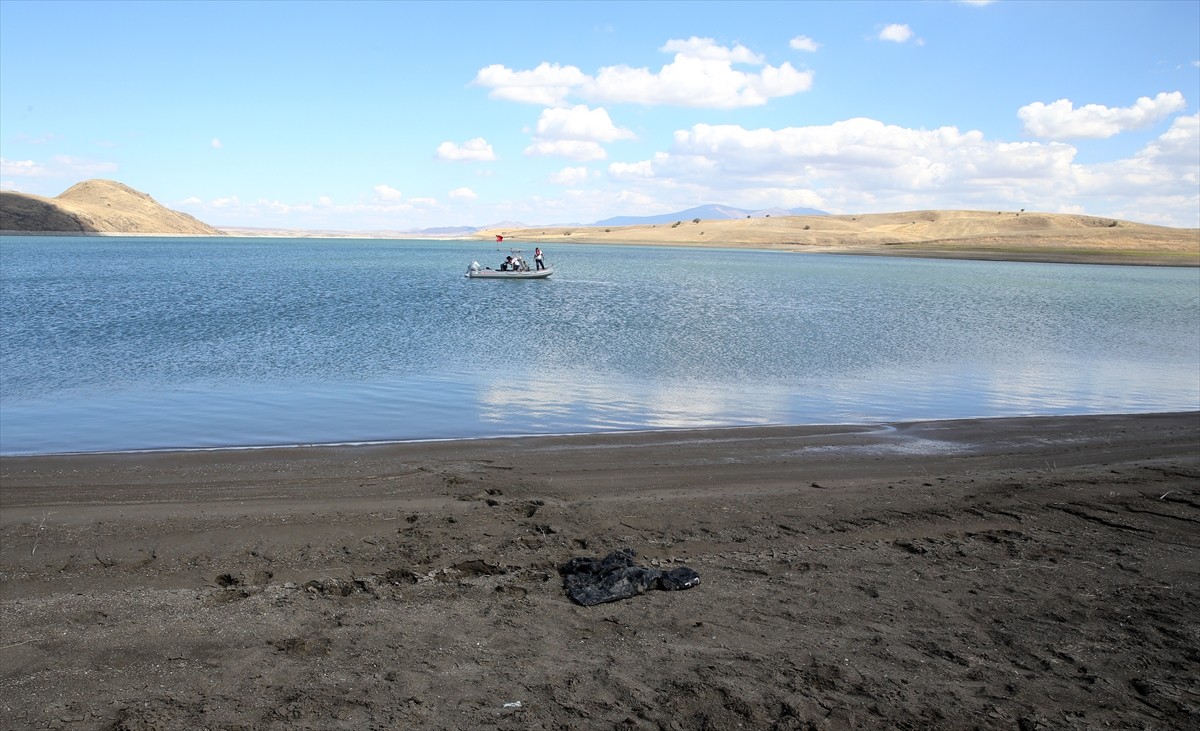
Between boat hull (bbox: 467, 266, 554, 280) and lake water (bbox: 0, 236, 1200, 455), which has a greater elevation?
boat hull (bbox: 467, 266, 554, 280)

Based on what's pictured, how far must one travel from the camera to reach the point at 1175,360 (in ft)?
75.3

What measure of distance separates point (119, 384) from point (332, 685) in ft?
44.4

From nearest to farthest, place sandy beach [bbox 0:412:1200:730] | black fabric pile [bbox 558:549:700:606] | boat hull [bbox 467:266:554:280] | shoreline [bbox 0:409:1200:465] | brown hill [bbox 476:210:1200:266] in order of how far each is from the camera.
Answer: sandy beach [bbox 0:412:1200:730] → black fabric pile [bbox 558:549:700:606] → shoreline [bbox 0:409:1200:465] → boat hull [bbox 467:266:554:280] → brown hill [bbox 476:210:1200:266]

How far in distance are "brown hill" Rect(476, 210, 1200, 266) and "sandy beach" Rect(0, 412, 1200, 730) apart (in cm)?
9010

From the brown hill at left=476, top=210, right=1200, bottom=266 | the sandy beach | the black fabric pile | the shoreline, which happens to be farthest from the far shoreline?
the black fabric pile

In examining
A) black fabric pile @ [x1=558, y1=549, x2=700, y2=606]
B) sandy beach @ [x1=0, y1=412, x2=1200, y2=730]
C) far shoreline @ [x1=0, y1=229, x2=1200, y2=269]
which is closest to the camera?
sandy beach @ [x1=0, y1=412, x2=1200, y2=730]

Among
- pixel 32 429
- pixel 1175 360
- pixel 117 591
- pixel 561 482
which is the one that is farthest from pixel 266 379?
pixel 1175 360

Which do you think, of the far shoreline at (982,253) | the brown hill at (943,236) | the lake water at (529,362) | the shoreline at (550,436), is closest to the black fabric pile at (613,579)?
the shoreline at (550,436)

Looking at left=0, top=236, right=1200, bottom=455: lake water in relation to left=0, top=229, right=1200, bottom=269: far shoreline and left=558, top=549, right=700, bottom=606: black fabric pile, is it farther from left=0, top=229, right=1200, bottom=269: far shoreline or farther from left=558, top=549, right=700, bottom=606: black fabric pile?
left=0, top=229, right=1200, bottom=269: far shoreline

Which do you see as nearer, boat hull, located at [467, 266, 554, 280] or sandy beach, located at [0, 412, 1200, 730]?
sandy beach, located at [0, 412, 1200, 730]

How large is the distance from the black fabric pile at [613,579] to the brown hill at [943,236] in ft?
305

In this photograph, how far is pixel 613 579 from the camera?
20.9 ft

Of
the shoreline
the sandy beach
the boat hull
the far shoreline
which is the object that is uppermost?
the far shoreline

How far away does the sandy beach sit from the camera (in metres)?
4.76
